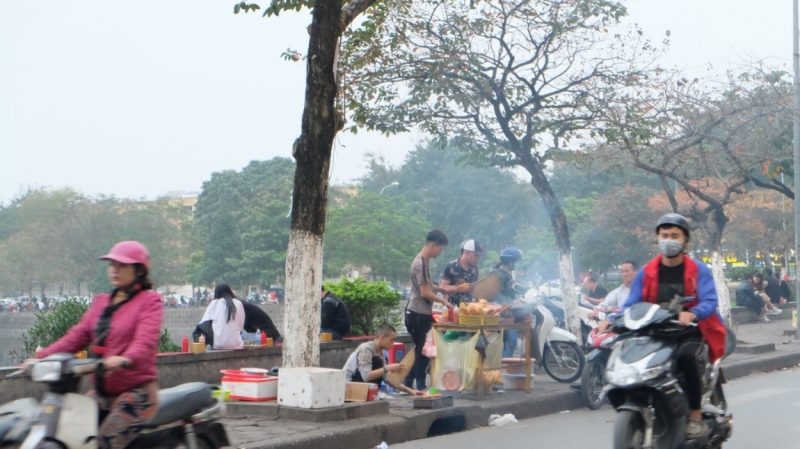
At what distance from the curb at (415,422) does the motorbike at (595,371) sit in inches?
12.1

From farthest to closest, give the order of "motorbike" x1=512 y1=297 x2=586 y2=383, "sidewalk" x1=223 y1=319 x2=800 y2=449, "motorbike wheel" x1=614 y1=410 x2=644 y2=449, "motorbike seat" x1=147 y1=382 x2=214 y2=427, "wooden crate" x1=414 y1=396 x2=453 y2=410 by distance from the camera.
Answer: "motorbike" x1=512 y1=297 x2=586 y2=383
"wooden crate" x1=414 y1=396 x2=453 y2=410
"sidewalk" x1=223 y1=319 x2=800 y2=449
"motorbike wheel" x1=614 y1=410 x2=644 y2=449
"motorbike seat" x1=147 y1=382 x2=214 y2=427

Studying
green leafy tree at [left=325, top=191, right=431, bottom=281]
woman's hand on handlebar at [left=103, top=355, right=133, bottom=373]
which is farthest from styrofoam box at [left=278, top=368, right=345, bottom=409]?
green leafy tree at [left=325, top=191, right=431, bottom=281]

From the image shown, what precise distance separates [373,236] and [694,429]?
1720 inches

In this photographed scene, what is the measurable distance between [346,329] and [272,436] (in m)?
4.84

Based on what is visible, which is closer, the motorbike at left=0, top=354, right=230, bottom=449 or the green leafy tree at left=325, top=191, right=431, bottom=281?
the motorbike at left=0, top=354, right=230, bottom=449

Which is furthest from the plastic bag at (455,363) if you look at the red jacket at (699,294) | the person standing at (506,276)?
the red jacket at (699,294)

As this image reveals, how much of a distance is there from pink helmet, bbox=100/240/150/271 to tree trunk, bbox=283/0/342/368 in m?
4.00

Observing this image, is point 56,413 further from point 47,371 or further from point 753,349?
point 753,349

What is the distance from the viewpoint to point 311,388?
8.09 m

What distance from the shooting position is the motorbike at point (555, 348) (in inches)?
460

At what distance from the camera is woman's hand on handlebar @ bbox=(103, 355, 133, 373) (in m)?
4.45

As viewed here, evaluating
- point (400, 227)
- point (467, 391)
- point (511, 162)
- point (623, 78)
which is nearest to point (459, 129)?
point (511, 162)

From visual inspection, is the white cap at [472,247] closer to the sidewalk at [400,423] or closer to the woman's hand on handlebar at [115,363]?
the sidewalk at [400,423]

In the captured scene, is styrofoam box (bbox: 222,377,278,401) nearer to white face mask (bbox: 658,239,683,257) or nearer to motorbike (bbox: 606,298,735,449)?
motorbike (bbox: 606,298,735,449)
